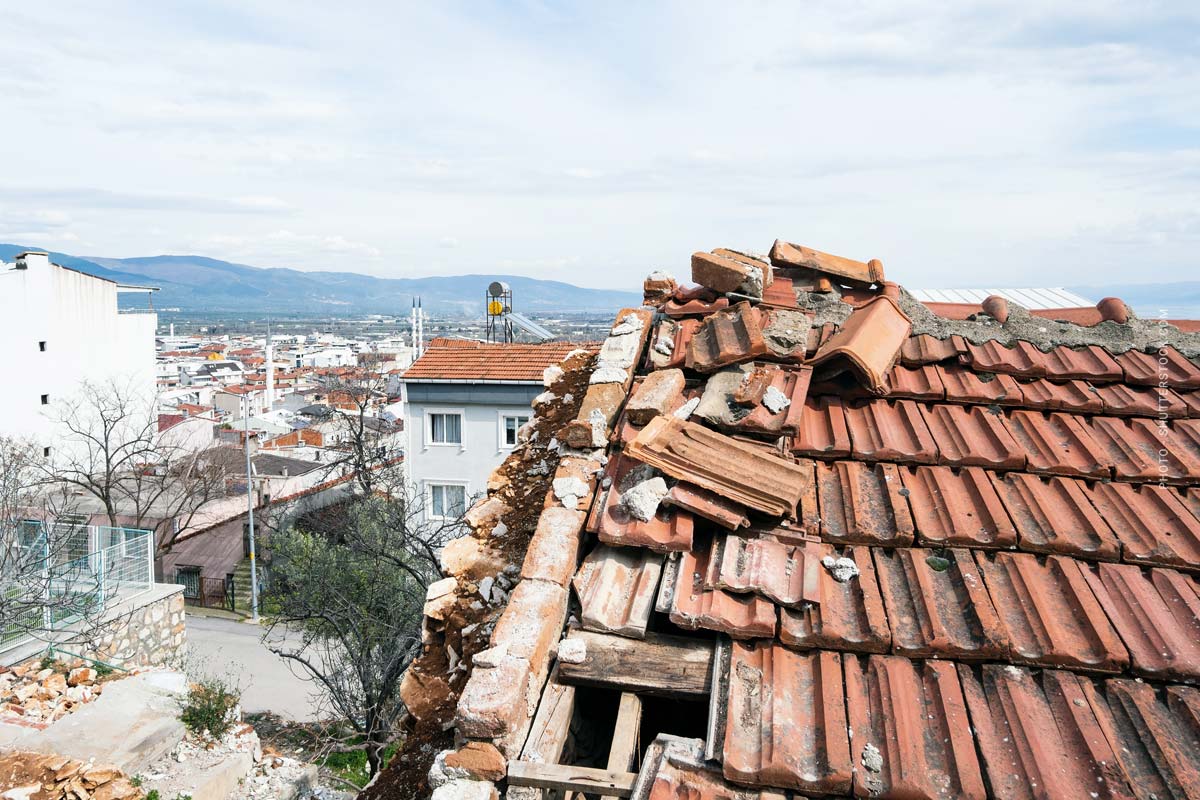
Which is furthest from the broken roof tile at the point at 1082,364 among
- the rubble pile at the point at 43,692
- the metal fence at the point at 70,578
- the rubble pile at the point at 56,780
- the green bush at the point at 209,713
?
the metal fence at the point at 70,578

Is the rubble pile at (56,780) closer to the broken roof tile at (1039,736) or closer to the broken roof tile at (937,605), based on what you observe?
the broken roof tile at (937,605)

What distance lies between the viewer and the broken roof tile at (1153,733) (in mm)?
2215

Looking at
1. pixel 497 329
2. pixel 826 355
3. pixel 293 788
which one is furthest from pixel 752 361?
pixel 497 329

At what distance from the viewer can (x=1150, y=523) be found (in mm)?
3160

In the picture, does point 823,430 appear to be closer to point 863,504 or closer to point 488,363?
point 863,504

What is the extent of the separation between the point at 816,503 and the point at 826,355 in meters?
0.92

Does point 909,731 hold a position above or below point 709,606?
below

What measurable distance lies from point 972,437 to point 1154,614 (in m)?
1.11

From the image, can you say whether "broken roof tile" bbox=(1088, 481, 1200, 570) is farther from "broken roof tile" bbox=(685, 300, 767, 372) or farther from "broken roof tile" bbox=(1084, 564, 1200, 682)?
"broken roof tile" bbox=(685, 300, 767, 372)

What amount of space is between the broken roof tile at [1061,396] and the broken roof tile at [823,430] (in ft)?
3.23

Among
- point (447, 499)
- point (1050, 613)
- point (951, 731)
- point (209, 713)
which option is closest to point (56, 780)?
point (209, 713)

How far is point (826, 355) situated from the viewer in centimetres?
388

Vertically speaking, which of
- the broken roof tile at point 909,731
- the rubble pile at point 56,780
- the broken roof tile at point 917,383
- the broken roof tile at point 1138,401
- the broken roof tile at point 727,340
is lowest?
the rubble pile at point 56,780

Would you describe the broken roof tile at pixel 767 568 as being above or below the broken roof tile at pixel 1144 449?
below
